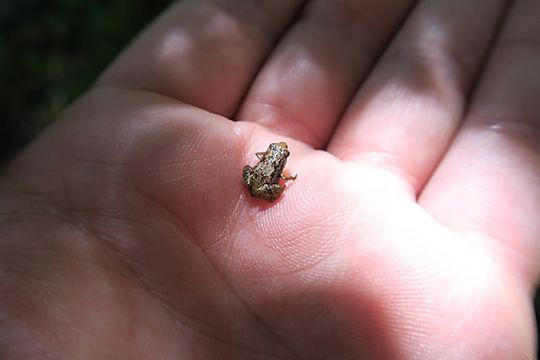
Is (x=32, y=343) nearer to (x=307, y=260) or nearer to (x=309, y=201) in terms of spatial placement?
(x=307, y=260)

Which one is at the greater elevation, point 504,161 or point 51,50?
point 504,161

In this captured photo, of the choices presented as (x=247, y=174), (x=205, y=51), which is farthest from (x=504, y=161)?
(x=205, y=51)

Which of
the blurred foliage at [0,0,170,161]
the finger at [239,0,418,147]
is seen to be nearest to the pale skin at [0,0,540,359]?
the finger at [239,0,418,147]

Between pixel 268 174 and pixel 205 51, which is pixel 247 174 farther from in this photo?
pixel 205 51

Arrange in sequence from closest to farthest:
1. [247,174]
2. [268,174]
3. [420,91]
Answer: [268,174]
[247,174]
[420,91]

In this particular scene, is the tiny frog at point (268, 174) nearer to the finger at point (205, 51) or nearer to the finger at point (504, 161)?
the finger at point (205, 51)

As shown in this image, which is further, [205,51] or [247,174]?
[205,51]

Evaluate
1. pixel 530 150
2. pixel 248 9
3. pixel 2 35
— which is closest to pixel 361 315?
pixel 530 150
